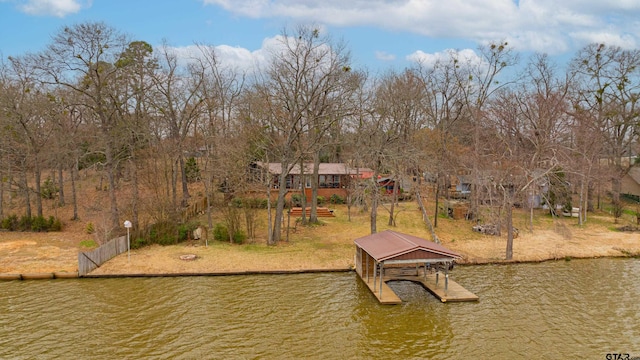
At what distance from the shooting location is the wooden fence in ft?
59.0

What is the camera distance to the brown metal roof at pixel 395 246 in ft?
49.5

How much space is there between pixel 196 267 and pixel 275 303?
217 inches

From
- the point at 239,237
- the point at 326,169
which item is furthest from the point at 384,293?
the point at 326,169

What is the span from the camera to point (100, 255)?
1933 cm

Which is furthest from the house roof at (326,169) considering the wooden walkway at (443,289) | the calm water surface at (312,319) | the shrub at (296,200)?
the wooden walkway at (443,289)

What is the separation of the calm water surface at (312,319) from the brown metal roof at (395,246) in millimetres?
1858

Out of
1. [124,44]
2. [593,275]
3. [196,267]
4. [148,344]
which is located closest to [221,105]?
[124,44]

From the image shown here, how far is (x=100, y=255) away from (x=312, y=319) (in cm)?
1125

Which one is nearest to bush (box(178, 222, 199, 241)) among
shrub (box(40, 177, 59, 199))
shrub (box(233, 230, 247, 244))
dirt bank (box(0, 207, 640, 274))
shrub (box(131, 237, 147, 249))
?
dirt bank (box(0, 207, 640, 274))

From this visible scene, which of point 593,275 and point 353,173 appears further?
point 353,173

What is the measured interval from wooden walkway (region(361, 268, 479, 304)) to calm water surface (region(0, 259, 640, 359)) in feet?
0.99

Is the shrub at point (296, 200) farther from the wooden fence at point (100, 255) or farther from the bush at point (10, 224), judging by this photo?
the bush at point (10, 224)

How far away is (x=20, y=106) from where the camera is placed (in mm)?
25250

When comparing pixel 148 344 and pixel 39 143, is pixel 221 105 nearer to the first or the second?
pixel 39 143
